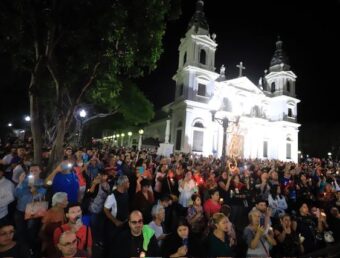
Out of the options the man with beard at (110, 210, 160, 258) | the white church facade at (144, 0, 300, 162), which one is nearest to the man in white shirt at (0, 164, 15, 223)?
the man with beard at (110, 210, 160, 258)

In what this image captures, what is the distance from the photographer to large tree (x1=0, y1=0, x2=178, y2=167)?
818cm

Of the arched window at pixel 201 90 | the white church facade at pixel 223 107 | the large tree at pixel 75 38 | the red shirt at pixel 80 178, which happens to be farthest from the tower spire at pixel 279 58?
the red shirt at pixel 80 178

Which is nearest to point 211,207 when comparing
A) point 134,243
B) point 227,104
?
point 134,243

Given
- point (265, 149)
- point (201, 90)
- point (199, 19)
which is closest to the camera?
A: point (201, 90)

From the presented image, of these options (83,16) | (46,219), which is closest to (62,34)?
(83,16)

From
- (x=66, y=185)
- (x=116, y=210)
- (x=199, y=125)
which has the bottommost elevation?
(x=116, y=210)

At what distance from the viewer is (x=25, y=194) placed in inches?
195

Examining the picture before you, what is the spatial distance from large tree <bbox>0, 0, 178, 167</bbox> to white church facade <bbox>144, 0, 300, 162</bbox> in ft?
64.8

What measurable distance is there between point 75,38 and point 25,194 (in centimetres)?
618

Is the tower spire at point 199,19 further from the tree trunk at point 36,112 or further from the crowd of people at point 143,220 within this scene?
the crowd of people at point 143,220

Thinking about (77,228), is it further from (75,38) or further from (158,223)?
(75,38)

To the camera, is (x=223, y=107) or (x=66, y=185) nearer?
(x=66, y=185)

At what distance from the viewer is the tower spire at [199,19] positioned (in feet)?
103

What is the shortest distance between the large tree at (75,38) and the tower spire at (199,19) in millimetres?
22780
